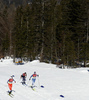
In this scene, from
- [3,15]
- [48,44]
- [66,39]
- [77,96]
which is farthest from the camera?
[3,15]

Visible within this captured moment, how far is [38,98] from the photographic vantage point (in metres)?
13.1

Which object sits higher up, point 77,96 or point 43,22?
point 43,22

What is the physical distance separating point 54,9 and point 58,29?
5210mm

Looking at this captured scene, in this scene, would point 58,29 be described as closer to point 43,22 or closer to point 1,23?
point 43,22

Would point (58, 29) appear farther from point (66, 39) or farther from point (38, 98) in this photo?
point (38, 98)

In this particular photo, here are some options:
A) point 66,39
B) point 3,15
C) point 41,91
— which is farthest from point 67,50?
point 3,15

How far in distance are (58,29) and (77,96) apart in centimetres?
2550

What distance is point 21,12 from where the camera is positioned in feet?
138

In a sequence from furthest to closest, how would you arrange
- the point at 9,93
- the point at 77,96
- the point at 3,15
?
the point at 3,15, the point at 77,96, the point at 9,93

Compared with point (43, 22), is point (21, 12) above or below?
above

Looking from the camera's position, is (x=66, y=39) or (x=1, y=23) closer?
(x=66, y=39)

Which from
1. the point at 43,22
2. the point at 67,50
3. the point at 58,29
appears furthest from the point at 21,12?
the point at 67,50

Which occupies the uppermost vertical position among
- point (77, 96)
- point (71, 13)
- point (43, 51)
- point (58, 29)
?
point (71, 13)

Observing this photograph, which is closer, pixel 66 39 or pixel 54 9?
pixel 66 39
